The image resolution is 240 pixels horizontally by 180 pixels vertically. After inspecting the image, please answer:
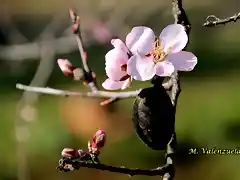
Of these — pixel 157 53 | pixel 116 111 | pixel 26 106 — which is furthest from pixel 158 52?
pixel 116 111

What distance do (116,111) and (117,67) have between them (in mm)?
1916

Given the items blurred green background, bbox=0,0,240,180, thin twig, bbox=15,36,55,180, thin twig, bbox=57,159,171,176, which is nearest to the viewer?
thin twig, bbox=57,159,171,176

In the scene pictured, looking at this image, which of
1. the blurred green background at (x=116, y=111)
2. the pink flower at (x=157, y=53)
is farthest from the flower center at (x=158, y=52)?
the blurred green background at (x=116, y=111)

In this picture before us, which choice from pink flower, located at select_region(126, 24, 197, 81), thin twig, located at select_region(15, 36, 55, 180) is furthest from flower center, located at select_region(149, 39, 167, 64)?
thin twig, located at select_region(15, 36, 55, 180)

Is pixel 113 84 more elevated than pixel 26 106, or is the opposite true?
pixel 26 106

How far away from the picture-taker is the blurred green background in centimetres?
207

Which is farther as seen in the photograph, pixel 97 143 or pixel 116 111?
pixel 116 111

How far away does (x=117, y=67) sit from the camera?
0.41 m

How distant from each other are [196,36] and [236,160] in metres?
1.29

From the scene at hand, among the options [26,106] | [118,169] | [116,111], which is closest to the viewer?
[118,169]

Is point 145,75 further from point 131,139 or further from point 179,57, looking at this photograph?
point 131,139

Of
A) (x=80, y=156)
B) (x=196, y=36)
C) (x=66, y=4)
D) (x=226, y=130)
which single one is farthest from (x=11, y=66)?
(x=80, y=156)

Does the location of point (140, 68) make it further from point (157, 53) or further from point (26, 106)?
point (26, 106)

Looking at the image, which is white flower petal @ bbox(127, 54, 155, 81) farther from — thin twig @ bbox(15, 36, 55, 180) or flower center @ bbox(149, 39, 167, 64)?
thin twig @ bbox(15, 36, 55, 180)
